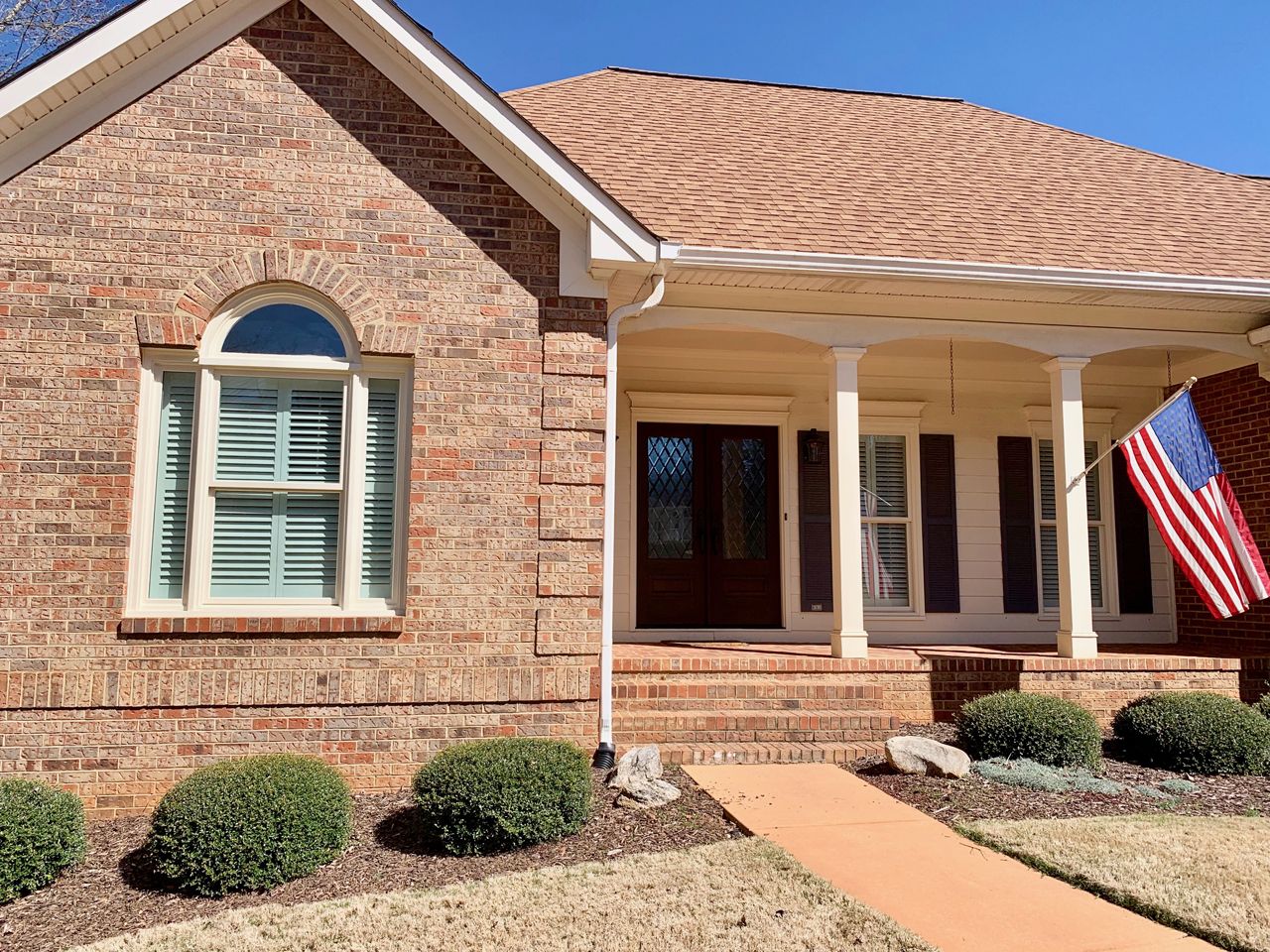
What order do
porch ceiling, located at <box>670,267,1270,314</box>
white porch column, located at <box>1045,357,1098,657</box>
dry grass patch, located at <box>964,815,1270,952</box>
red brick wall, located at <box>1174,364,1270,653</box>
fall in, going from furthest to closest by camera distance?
red brick wall, located at <box>1174,364,1270,653</box> → white porch column, located at <box>1045,357,1098,657</box> → porch ceiling, located at <box>670,267,1270,314</box> → dry grass patch, located at <box>964,815,1270,952</box>

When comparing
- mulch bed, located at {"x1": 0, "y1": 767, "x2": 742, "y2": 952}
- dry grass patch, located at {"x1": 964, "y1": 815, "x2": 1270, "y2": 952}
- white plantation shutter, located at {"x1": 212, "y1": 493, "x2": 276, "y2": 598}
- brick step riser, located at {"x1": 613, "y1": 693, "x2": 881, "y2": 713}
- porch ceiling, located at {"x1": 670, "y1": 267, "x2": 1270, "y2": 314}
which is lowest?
mulch bed, located at {"x1": 0, "y1": 767, "x2": 742, "y2": 952}

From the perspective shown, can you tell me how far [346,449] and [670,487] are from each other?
415cm

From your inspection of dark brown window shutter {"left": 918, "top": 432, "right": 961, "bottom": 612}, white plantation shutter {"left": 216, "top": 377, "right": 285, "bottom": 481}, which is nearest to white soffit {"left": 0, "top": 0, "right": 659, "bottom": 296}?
white plantation shutter {"left": 216, "top": 377, "right": 285, "bottom": 481}

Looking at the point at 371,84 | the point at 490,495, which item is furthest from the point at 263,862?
the point at 371,84

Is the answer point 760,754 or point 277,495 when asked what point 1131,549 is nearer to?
point 760,754

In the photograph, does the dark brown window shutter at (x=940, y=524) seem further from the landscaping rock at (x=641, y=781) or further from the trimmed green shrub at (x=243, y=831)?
the trimmed green shrub at (x=243, y=831)

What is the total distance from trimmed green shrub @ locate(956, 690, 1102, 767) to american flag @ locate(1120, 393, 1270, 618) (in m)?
1.70

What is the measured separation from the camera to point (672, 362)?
30.0ft

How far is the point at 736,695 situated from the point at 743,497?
3156 mm

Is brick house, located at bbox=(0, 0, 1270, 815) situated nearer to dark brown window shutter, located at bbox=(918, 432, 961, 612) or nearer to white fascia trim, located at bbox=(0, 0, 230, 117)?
white fascia trim, located at bbox=(0, 0, 230, 117)

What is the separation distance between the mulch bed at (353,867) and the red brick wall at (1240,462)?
645 cm

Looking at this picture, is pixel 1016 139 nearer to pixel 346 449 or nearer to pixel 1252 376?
pixel 1252 376

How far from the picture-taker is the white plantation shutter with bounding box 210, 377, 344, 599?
19.0 feet

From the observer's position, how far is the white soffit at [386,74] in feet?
17.9
